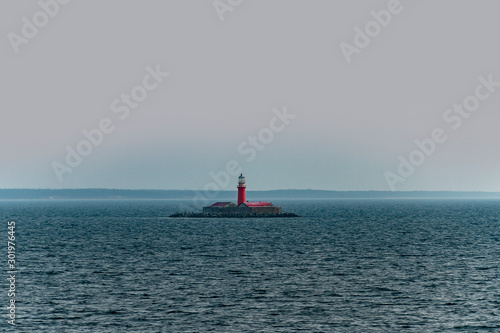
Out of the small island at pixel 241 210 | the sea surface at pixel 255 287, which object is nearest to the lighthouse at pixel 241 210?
the small island at pixel 241 210

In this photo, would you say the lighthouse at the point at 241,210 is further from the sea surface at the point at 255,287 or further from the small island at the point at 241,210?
the sea surface at the point at 255,287

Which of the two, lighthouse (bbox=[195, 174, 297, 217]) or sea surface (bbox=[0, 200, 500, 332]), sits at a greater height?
lighthouse (bbox=[195, 174, 297, 217])

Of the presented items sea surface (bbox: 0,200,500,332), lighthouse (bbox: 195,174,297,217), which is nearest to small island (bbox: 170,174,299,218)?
lighthouse (bbox: 195,174,297,217)

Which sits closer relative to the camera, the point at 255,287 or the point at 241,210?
the point at 255,287

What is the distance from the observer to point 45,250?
214ft

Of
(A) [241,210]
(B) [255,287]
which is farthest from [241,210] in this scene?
(B) [255,287]

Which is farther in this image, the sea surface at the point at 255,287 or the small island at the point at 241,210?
the small island at the point at 241,210

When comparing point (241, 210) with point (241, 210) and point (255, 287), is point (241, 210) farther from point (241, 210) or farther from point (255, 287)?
point (255, 287)

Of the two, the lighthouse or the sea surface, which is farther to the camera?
the lighthouse

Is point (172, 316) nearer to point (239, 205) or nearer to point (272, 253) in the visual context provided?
point (272, 253)

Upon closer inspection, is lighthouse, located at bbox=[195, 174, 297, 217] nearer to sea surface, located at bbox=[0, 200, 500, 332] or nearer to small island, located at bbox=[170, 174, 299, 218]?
small island, located at bbox=[170, 174, 299, 218]

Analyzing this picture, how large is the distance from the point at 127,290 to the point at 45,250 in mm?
28432

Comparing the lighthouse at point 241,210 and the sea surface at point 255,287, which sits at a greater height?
the lighthouse at point 241,210

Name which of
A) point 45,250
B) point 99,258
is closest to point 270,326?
point 99,258
